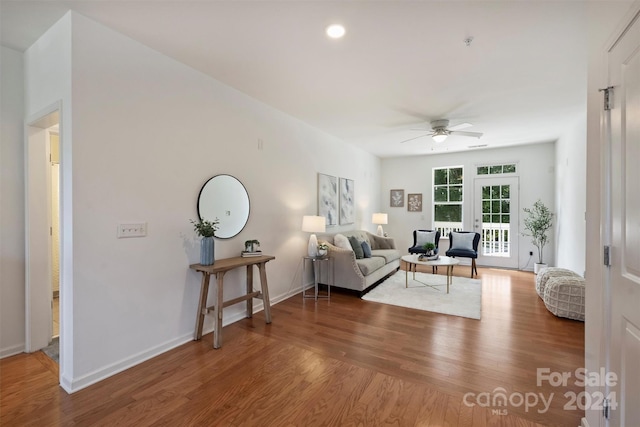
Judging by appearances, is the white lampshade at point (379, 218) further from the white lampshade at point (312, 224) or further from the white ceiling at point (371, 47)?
the white ceiling at point (371, 47)

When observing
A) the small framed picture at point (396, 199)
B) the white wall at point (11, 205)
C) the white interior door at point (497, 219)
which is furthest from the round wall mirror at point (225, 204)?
the white interior door at point (497, 219)

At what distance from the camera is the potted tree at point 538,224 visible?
5639mm

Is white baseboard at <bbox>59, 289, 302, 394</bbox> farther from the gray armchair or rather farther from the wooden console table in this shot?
the gray armchair

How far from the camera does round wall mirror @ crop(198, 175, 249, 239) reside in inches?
116

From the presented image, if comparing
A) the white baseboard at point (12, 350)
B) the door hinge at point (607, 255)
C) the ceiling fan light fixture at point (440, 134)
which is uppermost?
the ceiling fan light fixture at point (440, 134)

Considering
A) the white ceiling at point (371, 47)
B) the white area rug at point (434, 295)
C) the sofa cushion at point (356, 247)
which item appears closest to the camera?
the white ceiling at point (371, 47)

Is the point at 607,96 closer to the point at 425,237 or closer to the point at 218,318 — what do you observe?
the point at 218,318

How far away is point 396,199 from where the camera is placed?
7.56m

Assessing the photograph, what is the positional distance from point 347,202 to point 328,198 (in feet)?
2.75

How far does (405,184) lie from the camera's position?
743 cm

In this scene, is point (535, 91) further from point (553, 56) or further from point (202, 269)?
point (202, 269)

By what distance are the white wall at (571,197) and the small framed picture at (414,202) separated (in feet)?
8.89

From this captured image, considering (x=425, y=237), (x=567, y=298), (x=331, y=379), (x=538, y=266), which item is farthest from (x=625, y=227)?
(x=538, y=266)

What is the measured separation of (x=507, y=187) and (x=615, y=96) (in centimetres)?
559
